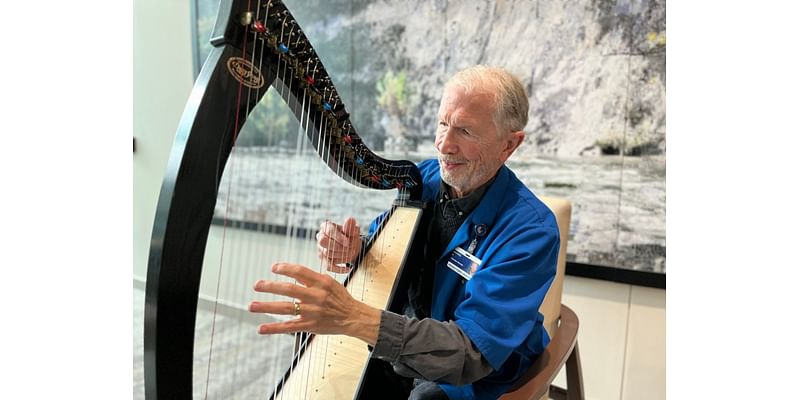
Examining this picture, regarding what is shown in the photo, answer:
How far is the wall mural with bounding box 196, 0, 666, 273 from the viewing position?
5.60 feet

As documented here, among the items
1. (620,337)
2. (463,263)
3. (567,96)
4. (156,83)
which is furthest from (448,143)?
(156,83)

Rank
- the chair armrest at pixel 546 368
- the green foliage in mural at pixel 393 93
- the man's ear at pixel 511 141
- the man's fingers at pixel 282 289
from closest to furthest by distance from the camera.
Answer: the man's fingers at pixel 282 289 < the chair armrest at pixel 546 368 < the man's ear at pixel 511 141 < the green foliage in mural at pixel 393 93

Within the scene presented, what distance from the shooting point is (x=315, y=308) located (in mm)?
739

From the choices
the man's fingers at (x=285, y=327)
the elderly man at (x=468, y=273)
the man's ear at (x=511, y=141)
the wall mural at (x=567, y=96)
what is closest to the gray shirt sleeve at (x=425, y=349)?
the elderly man at (x=468, y=273)

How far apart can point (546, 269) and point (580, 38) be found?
117 cm

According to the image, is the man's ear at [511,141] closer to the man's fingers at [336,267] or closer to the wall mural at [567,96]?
the man's fingers at [336,267]

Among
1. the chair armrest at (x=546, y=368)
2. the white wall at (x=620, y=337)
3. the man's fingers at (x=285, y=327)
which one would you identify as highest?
the man's fingers at (x=285, y=327)

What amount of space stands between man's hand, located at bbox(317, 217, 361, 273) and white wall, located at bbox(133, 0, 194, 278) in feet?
6.83

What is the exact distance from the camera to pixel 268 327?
0.65 m

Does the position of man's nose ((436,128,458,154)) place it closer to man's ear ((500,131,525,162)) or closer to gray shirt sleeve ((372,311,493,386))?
man's ear ((500,131,525,162))

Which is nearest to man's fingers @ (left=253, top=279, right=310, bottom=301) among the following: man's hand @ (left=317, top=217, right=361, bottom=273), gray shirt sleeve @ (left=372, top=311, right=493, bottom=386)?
gray shirt sleeve @ (left=372, top=311, right=493, bottom=386)

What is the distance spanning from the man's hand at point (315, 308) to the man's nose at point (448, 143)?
490 millimetres

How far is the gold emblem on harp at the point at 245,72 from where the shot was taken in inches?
22.8

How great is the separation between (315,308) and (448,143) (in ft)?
1.92
